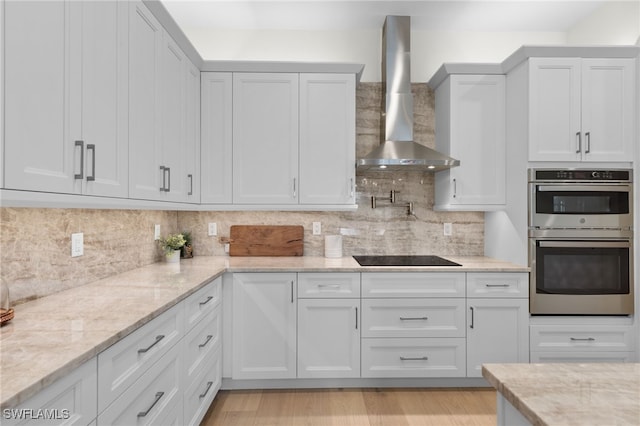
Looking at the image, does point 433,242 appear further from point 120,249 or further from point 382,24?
point 120,249

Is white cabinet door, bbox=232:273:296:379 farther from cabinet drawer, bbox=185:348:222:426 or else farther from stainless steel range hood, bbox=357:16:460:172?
stainless steel range hood, bbox=357:16:460:172

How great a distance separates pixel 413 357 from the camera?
284 centimetres

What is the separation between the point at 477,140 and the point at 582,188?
795 mm

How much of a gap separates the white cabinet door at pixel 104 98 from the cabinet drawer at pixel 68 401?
0.73 meters

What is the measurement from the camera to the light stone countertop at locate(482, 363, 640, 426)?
0.73 metres

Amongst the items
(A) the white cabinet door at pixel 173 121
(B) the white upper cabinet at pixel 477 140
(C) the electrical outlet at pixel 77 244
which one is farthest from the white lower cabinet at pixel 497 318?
(C) the electrical outlet at pixel 77 244

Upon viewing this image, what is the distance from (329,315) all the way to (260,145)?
1.39m

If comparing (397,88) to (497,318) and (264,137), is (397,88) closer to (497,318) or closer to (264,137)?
(264,137)

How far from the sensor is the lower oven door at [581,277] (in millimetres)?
2758

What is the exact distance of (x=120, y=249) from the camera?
8.27ft

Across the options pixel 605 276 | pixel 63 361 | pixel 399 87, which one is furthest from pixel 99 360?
pixel 605 276

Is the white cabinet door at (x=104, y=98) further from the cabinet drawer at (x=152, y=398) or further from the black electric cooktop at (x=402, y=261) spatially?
the black electric cooktop at (x=402, y=261)

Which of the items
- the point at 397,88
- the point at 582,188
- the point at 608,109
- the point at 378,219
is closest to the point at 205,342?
the point at 378,219

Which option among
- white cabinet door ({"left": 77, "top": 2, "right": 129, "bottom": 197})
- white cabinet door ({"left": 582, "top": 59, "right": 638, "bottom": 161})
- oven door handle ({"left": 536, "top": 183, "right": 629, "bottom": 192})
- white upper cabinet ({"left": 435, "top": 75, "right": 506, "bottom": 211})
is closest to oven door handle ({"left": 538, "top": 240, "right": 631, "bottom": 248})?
oven door handle ({"left": 536, "top": 183, "right": 629, "bottom": 192})
